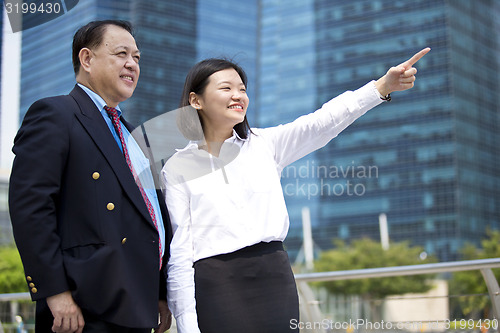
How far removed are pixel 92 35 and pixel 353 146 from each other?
195 ft

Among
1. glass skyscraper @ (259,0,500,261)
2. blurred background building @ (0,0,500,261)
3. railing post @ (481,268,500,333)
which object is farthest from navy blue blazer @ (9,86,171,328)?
glass skyscraper @ (259,0,500,261)

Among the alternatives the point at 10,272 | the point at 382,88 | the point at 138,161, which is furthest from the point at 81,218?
the point at 10,272

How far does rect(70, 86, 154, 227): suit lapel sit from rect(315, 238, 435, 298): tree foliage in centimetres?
3564

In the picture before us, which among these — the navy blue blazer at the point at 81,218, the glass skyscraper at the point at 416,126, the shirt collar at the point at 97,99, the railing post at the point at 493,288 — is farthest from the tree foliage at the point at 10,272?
the glass skyscraper at the point at 416,126

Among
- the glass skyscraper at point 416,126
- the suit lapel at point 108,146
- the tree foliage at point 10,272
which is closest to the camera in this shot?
the suit lapel at point 108,146

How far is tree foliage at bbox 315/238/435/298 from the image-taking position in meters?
37.3

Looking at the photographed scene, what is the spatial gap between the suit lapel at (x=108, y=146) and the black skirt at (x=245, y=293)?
0.86 ft

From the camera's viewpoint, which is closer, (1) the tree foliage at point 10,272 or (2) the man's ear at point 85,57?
(2) the man's ear at point 85,57

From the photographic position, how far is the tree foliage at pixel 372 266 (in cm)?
3734

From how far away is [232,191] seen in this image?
208 cm

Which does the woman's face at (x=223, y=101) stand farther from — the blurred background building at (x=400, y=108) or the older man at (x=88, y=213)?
the blurred background building at (x=400, y=108)

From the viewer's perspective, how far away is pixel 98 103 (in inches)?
80.9

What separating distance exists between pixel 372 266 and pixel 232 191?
39757 mm

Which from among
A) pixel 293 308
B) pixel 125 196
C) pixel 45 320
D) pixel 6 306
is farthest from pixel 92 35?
pixel 6 306
